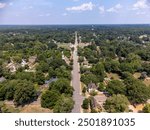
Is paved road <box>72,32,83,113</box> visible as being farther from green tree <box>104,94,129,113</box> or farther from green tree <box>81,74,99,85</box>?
green tree <box>104,94,129,113</box>

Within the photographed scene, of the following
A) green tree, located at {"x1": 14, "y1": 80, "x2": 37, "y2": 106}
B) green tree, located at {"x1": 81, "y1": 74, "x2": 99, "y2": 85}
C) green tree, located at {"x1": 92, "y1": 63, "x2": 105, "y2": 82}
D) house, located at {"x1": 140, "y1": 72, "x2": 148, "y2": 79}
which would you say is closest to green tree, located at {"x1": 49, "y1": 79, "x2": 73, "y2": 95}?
green tree, located at {"x1": 14, "y1": 80, "x2": 37, "y2": 106}

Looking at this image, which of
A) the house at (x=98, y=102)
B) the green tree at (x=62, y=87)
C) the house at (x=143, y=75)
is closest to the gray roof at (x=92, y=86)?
the house at (x=98, y=102)

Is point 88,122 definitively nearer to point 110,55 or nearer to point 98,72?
point 98,72

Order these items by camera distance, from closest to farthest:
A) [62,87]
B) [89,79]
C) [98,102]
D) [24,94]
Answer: [98,102], [24,94], [62,87], [89,79]

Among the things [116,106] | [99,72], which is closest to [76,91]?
[99,72]

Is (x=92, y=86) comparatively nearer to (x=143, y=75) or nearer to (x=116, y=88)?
(x=116, y=88)

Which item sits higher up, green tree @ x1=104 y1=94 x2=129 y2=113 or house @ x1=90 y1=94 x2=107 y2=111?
green tree @ x1=104 y1=94 x2=129 y2=113

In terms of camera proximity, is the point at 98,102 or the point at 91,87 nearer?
the point at 98,102

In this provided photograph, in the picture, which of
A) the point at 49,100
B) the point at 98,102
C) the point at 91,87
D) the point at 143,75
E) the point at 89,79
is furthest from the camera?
the point at 143,75

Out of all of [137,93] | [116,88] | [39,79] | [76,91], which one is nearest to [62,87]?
[76,91]

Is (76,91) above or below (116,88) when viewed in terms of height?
below

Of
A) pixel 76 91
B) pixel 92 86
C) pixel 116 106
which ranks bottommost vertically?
pixel 76 91
